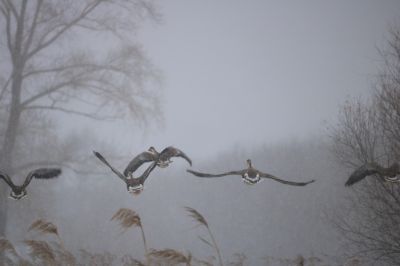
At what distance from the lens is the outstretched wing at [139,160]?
2.12 meters

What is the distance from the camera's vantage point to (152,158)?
2184mm

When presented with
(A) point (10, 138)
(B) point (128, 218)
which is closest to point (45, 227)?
(B) point (128, 218)

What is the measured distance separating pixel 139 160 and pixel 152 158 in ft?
0.31

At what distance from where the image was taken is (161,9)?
45.0ft

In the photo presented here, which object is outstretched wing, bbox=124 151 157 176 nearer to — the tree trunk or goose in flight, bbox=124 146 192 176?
goose in flight, bbox=124 146 192 176

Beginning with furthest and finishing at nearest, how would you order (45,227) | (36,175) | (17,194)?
(45,227)
(36,175)
(17,194)

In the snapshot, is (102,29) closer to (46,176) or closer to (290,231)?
(46,176)

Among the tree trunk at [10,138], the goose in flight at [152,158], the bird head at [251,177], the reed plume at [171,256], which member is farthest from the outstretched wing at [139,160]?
the tree trunk at [10,138]

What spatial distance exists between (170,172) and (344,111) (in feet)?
67.9

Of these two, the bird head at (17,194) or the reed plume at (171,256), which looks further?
the reed plume at (171,256)

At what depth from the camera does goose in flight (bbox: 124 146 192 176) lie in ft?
7.00

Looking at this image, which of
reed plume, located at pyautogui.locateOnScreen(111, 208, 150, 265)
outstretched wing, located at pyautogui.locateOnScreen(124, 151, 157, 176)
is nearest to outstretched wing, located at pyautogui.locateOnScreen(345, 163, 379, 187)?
outstretched wing, located at pyautogui.locateOnScreen(124, 151, 157, 176)

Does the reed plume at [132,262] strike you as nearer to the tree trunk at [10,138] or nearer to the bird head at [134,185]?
the bird head at [134,185]

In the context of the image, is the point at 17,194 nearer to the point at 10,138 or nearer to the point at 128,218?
the point at 128,218
